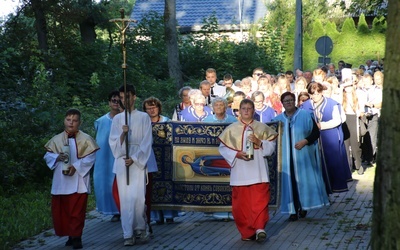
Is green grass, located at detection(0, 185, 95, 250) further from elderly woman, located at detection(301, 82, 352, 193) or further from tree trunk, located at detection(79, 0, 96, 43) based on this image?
tree trunk, located at detection(79, 0, 96, 43)

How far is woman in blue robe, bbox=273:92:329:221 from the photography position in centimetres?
1371

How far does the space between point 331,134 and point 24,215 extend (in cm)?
492

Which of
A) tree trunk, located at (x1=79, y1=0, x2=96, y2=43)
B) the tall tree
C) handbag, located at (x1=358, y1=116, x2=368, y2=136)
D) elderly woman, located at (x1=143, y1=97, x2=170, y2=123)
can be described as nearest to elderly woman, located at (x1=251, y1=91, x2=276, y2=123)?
elderly woman, located at (x1=143, y1=97, x2=170, y2=123)

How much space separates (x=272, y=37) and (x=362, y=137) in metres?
19.9

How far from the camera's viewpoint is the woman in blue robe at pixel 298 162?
540 inches

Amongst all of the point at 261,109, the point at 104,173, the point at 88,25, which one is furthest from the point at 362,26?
the point at 104,173

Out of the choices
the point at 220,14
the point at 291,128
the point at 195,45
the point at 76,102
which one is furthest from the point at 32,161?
the point at 220,14

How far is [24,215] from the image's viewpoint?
14.1 metres

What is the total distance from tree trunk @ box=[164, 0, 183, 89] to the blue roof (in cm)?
2359

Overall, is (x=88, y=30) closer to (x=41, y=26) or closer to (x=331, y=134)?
(x=41, y=26)

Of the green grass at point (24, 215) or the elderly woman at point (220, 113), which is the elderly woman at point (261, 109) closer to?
the elderly woman at point (220, 113)

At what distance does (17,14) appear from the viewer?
2741cm

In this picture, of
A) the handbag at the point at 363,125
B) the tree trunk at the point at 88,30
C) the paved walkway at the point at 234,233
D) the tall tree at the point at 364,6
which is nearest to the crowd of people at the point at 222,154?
the paved walkway at the point at 234,233

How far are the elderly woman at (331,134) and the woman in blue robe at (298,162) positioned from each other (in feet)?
3.11
